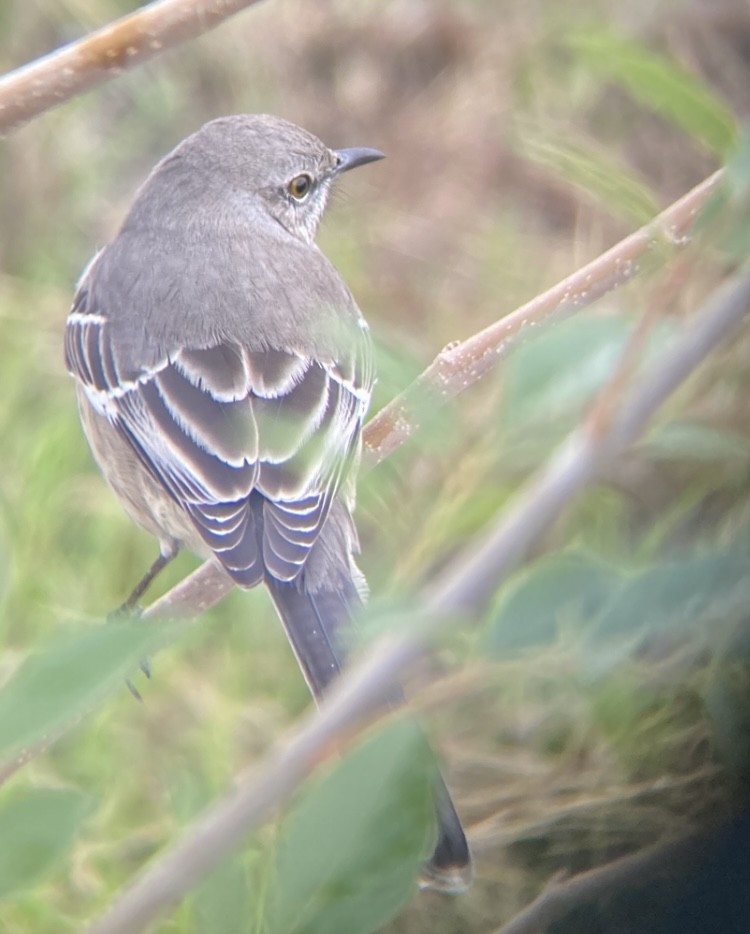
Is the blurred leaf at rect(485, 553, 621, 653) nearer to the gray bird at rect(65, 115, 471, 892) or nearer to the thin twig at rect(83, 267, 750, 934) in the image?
the thin twig at rect(83, 267, 750, 934)

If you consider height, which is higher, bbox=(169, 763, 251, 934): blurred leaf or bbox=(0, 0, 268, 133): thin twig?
bbox=(0, 0, 268, 133): thin twig

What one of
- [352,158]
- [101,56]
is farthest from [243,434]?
[352,158]

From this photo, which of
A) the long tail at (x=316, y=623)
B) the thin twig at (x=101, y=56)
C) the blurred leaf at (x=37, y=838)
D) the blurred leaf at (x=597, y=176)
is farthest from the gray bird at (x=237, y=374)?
the blurred leaf at (x=37, y=838)

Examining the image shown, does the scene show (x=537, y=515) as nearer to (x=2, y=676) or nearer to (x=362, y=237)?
(x=2, y=676)

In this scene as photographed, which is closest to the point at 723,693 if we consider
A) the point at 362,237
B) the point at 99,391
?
the point at 99,391

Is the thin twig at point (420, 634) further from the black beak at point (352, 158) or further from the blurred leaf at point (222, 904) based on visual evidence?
the black beak at point (352, 158)

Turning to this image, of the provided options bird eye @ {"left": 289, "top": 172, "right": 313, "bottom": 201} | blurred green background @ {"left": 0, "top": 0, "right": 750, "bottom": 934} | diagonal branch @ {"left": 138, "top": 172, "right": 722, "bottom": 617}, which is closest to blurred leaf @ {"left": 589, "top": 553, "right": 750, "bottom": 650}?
blurred green background @ {"left": 0, "top": 0, "right": 750, "bottom": 934}
